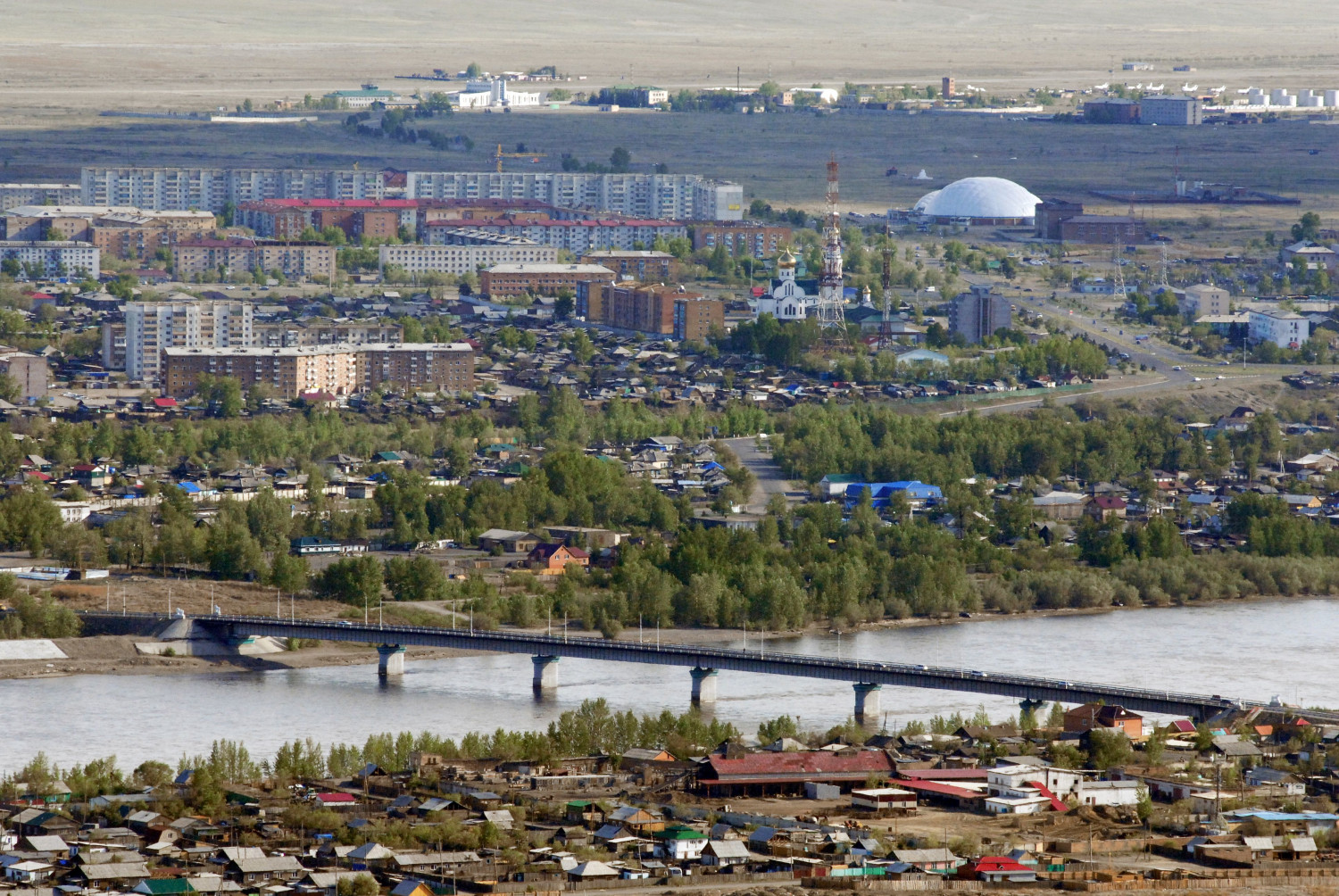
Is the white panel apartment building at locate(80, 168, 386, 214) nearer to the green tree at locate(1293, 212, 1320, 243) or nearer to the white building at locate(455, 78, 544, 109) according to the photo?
the white building at locate(455, 78, 544, 109)

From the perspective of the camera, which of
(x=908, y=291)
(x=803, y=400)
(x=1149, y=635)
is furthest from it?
(x=908, y=291)

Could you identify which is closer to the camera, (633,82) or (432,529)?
(432,529)

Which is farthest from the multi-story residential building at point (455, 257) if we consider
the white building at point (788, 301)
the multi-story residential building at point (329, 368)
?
the multi-story residential building at point (329, 368)

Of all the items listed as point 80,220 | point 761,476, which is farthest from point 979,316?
point 80,220

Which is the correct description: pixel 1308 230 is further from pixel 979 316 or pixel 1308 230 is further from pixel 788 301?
pixel 788 301

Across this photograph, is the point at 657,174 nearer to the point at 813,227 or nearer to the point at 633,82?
the point at 813,227

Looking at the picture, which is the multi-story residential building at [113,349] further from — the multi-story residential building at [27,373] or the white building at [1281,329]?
the white building at [1281,329]

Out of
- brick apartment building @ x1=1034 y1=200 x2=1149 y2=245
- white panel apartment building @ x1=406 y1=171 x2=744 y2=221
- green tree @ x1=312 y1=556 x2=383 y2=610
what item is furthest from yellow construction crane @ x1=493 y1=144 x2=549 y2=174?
green tree @ x1=312 y1=556 x2=383 y2=610

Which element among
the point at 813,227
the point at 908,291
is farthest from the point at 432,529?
the point at 813,227
